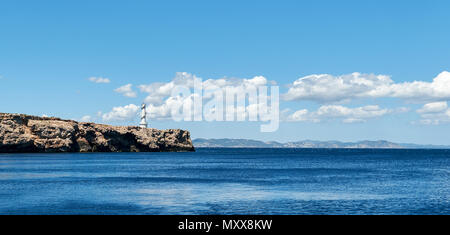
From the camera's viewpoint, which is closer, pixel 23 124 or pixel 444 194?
pixel 444 194

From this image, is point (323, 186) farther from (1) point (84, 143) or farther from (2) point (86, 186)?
(1) point (84, 143)

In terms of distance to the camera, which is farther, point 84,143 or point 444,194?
point 84,143

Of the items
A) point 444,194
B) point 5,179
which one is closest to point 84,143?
point 5,179

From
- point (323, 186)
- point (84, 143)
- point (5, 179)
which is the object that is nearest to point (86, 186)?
point (5, 179)
